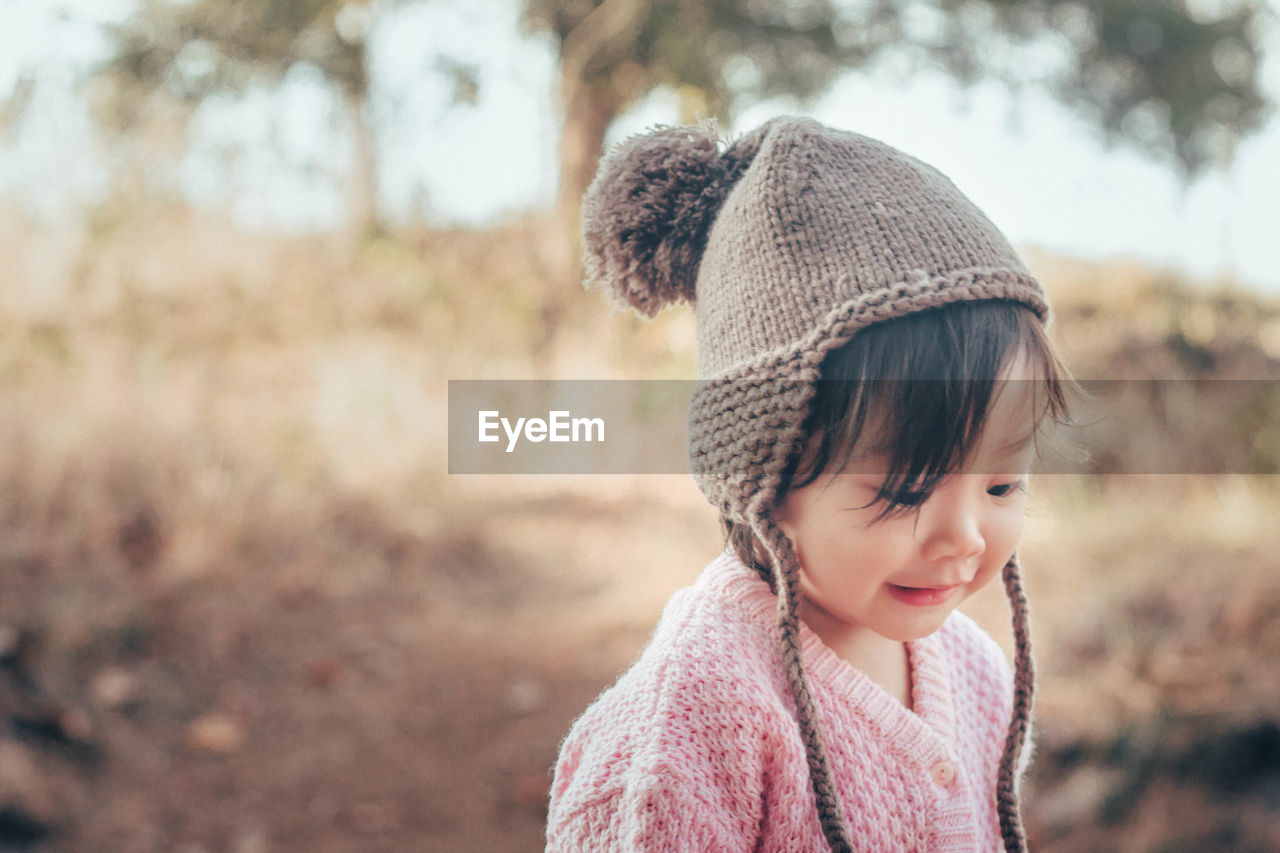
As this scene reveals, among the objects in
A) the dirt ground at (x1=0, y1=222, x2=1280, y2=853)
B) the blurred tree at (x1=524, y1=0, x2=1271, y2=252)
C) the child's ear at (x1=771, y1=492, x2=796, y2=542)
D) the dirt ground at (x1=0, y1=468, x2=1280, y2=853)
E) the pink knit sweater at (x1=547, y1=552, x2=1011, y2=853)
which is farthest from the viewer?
the blurred tree at (x1=524, y1=0, x2=1271, y2=252)

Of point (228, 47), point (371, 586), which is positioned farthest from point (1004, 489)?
point (228, 47)

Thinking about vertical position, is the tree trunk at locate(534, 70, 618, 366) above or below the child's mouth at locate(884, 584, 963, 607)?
above

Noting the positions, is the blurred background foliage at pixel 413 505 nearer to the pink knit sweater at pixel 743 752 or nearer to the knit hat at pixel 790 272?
the pink knit sweater at pixel 743 752

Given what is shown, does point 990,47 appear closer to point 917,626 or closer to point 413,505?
point 413,505

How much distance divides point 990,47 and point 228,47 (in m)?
4.06

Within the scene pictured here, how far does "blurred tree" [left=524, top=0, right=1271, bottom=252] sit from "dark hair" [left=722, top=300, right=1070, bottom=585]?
12.6 ft

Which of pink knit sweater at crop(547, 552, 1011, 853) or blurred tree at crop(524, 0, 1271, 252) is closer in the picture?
pink knit sweater at crop(547, 552, 1011, 853)

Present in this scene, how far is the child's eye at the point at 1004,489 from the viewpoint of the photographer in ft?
3.37

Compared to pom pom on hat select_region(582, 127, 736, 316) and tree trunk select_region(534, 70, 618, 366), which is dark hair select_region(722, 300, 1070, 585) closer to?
pom pom on hat select_region(582, 127, 736, 316)

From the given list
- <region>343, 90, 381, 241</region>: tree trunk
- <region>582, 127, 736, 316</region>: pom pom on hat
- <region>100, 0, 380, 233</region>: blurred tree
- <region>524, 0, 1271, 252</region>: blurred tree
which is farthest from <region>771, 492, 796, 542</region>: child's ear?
<region>343, 90, 381, 241</region>: tree trunk

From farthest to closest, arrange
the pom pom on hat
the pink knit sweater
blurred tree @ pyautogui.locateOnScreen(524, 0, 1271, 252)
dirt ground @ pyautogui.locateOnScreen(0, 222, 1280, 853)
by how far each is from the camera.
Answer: blurred tree @ pyautogui.locateOnScreen(524, 0, 1271, 252) < dirt ground @ pyautogui.locateOnScreen(0, 222, 1280, 853) < the pom pom on hat < the pink knit sweater

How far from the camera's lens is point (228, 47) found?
495 cm

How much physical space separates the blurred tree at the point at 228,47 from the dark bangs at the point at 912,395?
4.62 metres

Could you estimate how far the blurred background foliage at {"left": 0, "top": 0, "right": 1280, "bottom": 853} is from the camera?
257 cm
